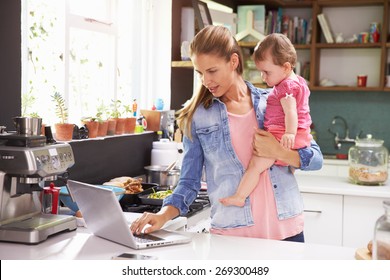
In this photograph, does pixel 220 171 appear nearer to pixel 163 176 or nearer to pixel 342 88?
pixel 163 176

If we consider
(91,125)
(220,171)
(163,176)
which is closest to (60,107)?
(91,125)

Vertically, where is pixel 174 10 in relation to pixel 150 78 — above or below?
above

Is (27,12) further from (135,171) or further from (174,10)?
(174,10)

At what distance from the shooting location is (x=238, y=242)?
7.12 feet

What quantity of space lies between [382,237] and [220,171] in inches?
33.1

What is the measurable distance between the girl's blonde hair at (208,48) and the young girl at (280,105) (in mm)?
201

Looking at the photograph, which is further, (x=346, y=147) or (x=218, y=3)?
(x=346, y=147)

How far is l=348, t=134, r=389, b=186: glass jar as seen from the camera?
4016 mm

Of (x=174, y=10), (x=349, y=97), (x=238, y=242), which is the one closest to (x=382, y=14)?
(x=349, y=97)

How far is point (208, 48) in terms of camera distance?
224 centimetres

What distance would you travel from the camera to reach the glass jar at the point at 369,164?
4016 mm

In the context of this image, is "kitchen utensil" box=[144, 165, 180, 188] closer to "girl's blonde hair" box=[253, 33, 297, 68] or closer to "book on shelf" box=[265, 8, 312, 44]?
"girl's blonde hair" box=[253, 33, 297, 68]

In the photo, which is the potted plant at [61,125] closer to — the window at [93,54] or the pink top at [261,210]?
the window at [93,54]

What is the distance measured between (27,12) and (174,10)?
1.61 meters
